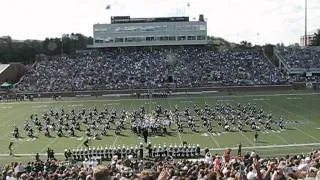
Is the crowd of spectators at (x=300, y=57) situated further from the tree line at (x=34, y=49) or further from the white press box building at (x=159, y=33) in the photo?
the tree line at (x=34, y=49)

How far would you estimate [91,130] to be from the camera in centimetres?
3584

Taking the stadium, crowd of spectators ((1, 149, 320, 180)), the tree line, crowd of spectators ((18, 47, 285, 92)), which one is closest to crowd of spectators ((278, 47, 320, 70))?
the stadium

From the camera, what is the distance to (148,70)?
77250 millimetres

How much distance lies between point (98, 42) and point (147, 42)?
7479 mm

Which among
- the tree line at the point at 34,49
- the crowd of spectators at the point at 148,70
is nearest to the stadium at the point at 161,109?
the crowd of spectators at the point at 148,70

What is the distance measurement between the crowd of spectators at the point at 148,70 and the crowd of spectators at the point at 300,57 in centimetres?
337

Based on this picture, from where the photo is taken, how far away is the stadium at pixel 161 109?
17.0 m

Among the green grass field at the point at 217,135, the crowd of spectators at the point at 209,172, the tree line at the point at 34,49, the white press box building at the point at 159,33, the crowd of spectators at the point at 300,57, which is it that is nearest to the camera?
the crowd of spectators at the point at 209,172

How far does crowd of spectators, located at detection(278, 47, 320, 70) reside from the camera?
78250mm

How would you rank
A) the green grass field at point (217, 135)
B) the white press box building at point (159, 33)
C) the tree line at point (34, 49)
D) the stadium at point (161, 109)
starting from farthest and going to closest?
the tree line at point (34, 49), the white press box building at point (159, 33), the green grass field at point (217, 135), the stadium at point (161, 109)

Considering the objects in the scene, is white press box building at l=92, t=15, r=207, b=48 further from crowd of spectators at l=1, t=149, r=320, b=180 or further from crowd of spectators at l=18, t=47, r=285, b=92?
crowd of spectators at l=1, t=149, r=320, b=180

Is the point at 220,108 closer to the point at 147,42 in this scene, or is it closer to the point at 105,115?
the point at 105,115

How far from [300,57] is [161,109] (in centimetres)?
4293

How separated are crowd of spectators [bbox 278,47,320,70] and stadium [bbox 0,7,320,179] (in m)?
0.16
